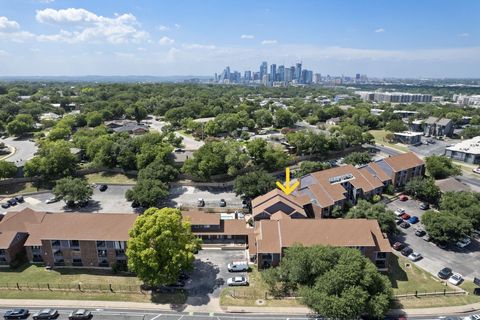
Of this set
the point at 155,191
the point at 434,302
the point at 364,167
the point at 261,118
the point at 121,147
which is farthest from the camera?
the point at 261,118

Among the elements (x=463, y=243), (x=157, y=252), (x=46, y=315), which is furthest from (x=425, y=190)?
(x=46, y=315)

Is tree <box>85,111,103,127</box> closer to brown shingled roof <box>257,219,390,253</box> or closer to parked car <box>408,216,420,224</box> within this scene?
brown shingled roof <box>257,219,390,253</box>

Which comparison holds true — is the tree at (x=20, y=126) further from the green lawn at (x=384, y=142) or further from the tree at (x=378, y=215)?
the green lawn at (x=384, y=142)

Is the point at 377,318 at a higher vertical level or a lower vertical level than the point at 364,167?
lower

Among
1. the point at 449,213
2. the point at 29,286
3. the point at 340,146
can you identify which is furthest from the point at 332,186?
the point at 29,286

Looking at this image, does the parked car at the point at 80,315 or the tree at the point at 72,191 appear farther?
the tree at the point at 72,191

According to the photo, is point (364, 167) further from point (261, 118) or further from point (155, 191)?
point (261, 118)

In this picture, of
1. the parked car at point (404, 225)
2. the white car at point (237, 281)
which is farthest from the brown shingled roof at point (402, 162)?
the white car at point (237, 281)
